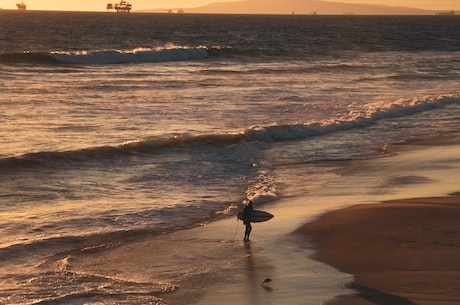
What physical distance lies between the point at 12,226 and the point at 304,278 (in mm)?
6047

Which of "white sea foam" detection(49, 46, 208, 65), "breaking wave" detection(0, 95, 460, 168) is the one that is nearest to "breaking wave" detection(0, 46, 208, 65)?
"white sea foam" detection(49, 46, 208, 65)

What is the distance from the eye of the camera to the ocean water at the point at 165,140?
51.0 ft

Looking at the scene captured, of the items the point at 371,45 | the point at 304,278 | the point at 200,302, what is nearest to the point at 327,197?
the point at 304,278

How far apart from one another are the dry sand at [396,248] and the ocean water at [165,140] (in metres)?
2.63

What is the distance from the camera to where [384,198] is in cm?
1742

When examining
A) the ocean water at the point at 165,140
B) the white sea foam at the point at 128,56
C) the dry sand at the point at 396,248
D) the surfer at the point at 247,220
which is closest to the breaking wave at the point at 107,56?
the white sea foam at the point at 128,56

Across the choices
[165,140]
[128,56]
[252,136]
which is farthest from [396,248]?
[128,56]

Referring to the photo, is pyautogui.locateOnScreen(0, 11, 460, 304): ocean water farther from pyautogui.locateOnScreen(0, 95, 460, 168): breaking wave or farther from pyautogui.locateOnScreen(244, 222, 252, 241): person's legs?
pyautogui.locateOnScreen(244, 222, 252, 241): person's legs

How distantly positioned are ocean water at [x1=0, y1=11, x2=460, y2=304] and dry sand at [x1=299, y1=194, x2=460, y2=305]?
263cm

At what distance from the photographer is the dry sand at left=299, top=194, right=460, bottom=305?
11.3 metres

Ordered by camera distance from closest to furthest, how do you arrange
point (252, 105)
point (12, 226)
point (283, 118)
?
point (12, 226), point (283, 118), point (252, 105)

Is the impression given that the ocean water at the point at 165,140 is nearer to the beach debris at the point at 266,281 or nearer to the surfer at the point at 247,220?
the beach debris at the point at 266,281

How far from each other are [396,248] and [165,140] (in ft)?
41.1

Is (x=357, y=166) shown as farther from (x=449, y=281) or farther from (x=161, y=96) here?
(x=161, y=96)
